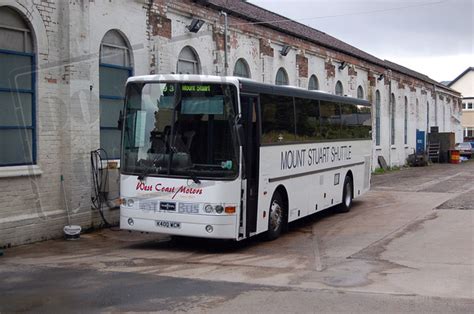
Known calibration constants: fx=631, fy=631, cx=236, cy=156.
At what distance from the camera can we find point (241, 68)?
21781mm

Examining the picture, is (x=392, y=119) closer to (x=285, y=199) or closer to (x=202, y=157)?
(x=285, y=199)

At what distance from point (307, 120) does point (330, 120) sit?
1.83 metres

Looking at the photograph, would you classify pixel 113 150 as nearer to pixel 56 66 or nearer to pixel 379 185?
pixel 56 66

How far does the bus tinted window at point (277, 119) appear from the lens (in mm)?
11922

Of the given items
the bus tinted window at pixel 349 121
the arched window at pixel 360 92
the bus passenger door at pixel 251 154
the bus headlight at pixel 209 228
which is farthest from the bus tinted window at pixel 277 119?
the arched window at pixel 360 92

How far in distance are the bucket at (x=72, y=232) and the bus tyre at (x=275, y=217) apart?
387 centimetres

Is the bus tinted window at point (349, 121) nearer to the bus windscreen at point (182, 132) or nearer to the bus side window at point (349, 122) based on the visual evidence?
the bus side window at point (349, 122)

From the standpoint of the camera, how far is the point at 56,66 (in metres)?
13.1

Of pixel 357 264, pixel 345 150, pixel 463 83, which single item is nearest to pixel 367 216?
pixel 345 150

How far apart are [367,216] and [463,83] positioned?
75.5 metres

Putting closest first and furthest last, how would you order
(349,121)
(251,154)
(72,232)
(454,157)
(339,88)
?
(251,154) → (72,232) → (349,121) → (339,88) → (454,157)

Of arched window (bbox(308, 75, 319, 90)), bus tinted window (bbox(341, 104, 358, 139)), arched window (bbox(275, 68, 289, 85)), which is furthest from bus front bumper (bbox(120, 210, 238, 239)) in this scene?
arched window (bbox(308, 75, 319, 90))

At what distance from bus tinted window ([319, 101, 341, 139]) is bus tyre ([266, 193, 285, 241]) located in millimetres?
3078

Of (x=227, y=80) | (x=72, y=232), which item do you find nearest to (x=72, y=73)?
(x=72, y=232)
